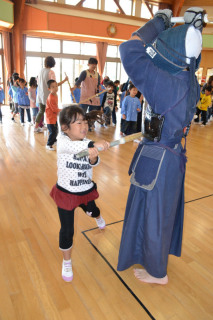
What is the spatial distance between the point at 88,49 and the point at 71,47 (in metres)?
0.85

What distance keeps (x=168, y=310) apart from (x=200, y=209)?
4.43 feet

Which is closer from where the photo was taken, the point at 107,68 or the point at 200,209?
the point at 200,209

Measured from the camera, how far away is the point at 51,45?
432 inches

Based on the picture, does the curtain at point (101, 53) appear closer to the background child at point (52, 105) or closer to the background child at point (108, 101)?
the background child at point (108, 101)

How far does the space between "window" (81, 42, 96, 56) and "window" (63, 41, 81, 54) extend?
0.64 feet

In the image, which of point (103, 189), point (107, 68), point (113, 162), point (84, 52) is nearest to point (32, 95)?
point (113, 162)

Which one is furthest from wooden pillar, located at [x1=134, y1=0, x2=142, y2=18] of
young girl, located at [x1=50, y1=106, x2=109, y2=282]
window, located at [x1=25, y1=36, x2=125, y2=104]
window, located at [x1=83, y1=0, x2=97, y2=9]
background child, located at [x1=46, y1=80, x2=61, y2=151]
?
young girl, located at [x1=50, y1=106, x2=109, y2=282]

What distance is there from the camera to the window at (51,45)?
1077cm

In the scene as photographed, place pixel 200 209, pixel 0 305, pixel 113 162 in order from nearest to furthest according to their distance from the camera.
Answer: pixel 0 305
pixel 200 209
pixel 113 162

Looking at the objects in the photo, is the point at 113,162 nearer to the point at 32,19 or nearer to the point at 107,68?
the point at 32,19

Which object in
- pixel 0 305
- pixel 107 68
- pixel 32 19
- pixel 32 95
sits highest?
pixel 32 19

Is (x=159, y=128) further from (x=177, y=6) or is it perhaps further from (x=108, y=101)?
(x=177, y=6)

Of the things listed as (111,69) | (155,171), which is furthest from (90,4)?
(155,171)

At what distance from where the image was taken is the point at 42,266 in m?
1.73
